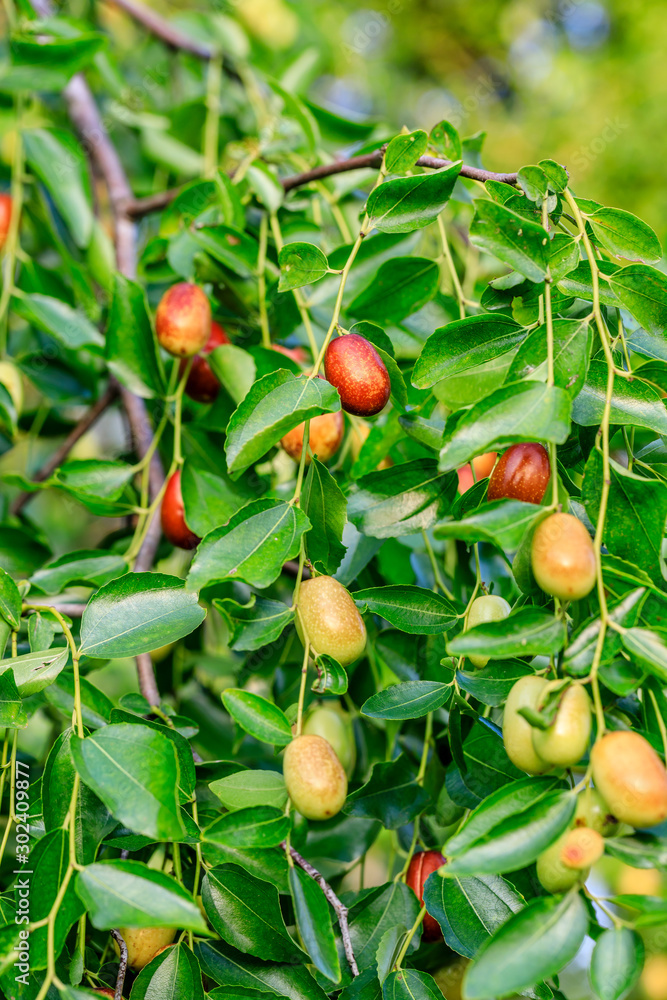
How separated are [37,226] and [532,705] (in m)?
1.12

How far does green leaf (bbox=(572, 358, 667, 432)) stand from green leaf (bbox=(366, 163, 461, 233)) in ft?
0.59

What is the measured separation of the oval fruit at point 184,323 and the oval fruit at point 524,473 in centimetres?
40

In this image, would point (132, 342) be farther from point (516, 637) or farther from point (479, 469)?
point (516, 637)

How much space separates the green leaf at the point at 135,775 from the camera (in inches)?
19.0

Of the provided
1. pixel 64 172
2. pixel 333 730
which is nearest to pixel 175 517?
pixel 333 730

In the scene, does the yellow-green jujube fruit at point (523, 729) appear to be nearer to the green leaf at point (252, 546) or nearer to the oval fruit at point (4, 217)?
the green leaf at point (252, 546)

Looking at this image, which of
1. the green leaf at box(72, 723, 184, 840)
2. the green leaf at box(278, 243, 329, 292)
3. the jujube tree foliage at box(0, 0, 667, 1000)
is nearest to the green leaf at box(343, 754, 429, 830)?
the jujube tree foliage at box(0, 0, 667, 1000)

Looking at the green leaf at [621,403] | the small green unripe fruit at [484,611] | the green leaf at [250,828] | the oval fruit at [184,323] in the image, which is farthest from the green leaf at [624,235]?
the green leaf at [250,828]

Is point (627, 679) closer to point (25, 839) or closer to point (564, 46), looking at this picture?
point (25, 839)

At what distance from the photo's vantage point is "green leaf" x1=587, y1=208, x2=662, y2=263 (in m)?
0.63

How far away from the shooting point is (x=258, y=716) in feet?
1.82

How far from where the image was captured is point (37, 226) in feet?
4.05

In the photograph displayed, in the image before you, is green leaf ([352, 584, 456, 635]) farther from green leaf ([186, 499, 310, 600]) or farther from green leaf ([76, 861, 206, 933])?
green leaf ([76, 861, 206, 933])

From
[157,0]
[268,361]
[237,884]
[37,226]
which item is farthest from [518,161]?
[237,884]
